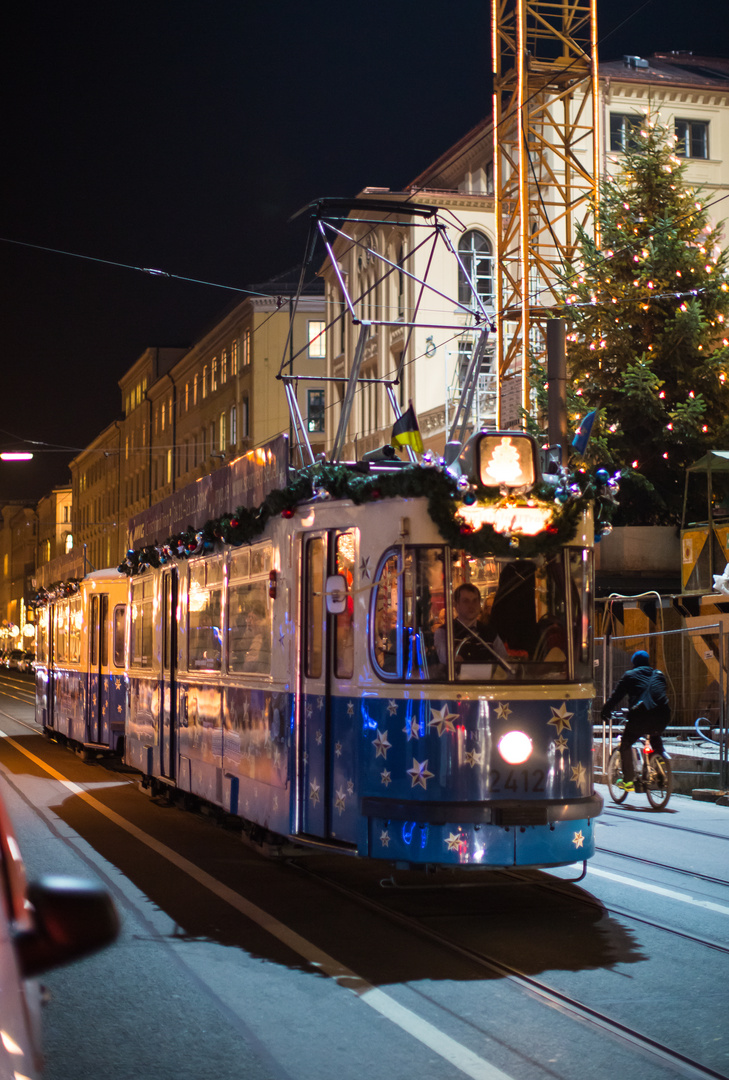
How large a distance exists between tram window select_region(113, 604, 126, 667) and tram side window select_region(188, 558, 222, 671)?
7.50 m

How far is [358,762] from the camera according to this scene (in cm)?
884

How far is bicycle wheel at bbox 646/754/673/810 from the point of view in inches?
571

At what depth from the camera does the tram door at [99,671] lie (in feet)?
69.5

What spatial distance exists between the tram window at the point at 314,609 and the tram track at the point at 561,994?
163 cm

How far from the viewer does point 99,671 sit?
21.6 m

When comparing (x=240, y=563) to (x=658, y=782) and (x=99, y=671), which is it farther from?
(x=99, y=671)

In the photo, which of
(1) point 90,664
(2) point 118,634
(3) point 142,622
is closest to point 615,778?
(3) point 142,622

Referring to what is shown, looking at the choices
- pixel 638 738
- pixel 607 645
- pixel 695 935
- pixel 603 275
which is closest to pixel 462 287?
pixel 603 275

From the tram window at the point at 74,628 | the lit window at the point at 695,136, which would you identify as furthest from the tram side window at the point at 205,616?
the lit window at the point at 695,136

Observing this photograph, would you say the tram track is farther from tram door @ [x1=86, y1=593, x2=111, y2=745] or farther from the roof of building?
the roof of building

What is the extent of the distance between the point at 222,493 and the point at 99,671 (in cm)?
1013

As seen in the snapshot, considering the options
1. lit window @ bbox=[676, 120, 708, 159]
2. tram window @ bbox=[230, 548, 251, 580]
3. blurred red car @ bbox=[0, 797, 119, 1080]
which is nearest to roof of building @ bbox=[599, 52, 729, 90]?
lit window @ bbox=[676, 120, 708, 159]

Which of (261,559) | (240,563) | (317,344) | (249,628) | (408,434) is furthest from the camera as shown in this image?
(317,344)

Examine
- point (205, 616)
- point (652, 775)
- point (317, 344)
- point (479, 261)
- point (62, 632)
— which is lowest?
point (652, 775)
